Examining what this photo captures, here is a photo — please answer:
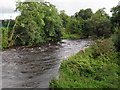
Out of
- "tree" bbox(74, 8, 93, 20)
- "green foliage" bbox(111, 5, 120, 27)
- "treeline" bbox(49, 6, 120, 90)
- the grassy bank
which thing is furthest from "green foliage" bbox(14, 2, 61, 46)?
"tree" bbox(74, 8, 93, 20)

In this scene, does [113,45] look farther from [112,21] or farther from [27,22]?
[112,21]

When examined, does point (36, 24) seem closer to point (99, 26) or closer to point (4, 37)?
point (4, 37)

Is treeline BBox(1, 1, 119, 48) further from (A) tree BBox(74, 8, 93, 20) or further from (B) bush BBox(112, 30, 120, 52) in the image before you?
(A) tree BBox(74, 8, 93, 20)

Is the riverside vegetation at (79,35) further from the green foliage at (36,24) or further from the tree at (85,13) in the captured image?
the tree at (85,13)

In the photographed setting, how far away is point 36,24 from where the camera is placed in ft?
86.0

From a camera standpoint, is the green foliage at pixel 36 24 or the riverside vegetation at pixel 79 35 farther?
the green foliage at pixel 36 24

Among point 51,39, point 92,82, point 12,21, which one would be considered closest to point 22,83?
point 92,82

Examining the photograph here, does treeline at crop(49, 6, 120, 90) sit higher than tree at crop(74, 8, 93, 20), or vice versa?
tree at crop(74, 8, 93, 20)

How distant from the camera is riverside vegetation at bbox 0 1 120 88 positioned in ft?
26.6

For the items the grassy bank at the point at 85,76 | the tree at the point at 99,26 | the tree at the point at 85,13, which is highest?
the tree at the point at 85,13

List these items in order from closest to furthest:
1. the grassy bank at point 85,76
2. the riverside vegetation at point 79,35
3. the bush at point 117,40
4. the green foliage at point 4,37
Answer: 1. the grassy bank at point 85,76
2. the riverside vegetation at point 79,35
3. the bush at point 117,40
4. the green foliage at point 4,37

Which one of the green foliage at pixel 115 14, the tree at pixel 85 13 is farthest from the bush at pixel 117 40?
the tree at pixel 85 13

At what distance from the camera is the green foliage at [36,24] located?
79.7 feet

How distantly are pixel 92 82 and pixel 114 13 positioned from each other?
109 feet
